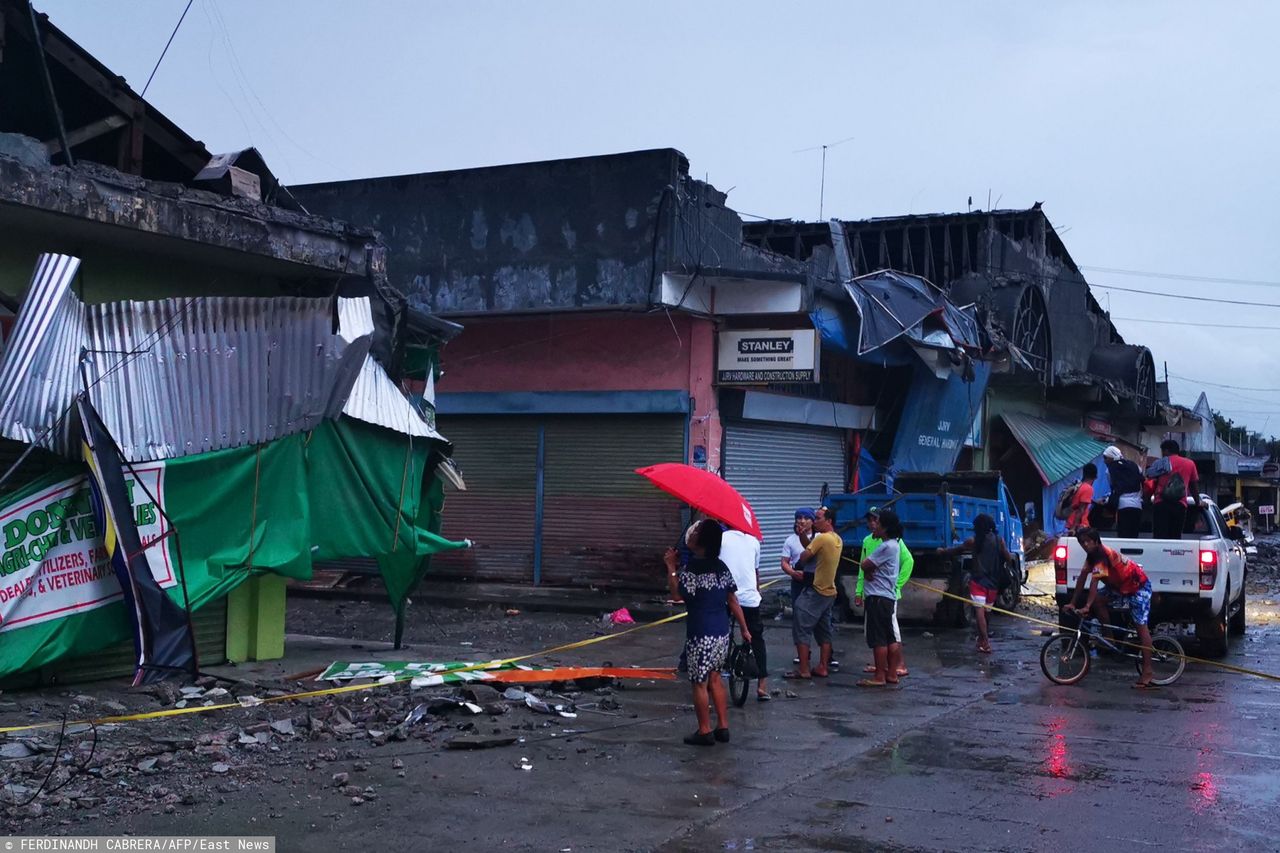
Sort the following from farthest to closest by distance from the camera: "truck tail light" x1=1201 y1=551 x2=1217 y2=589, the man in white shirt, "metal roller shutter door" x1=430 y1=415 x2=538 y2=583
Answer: "metal roller shutter door" x1=430 y1=415 x2=538 y2=583 → "truck tail light" x1=1201 y1=551 x2=1217 y2=589 → the man in white shirt

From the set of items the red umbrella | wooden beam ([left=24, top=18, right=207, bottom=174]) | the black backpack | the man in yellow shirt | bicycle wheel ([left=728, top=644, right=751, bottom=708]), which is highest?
wooden beam ([left=24, top=18, right=207, bottom=174])

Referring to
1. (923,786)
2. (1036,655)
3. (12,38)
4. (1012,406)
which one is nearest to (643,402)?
(1036,655)

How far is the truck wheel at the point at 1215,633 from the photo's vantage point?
14969 millimetres

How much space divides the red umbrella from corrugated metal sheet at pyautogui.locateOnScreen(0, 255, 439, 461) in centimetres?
357

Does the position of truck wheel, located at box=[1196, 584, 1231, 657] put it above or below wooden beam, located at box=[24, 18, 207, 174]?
below

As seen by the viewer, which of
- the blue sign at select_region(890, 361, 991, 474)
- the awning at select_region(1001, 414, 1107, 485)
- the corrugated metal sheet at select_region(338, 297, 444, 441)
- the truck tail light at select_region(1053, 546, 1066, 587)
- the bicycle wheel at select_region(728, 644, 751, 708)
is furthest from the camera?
the awning at select_region(1001, 414, 1107, 485)

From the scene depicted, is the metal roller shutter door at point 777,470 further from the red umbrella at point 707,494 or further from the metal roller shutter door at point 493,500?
the red umbrella at point 707,494

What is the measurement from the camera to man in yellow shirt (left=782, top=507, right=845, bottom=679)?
12.6 m

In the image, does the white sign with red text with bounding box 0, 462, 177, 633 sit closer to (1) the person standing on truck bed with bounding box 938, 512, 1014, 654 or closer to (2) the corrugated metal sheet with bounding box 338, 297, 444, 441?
(2) the corrugated metal sheet with bounding box 338, 297, 444, 441

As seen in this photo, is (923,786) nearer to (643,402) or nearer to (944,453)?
(643,402)

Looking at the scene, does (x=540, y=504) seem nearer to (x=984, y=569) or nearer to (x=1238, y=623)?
(x=984, y=569)

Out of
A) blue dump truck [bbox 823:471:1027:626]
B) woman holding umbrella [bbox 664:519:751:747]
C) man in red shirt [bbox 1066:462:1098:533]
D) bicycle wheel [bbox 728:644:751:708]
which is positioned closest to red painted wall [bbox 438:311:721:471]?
blue dump truck [bbox 823:471:1027:626]

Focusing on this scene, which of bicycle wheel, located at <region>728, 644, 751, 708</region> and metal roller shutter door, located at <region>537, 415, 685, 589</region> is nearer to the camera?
bicycle wheel, located at <region>728, 644, 751, 708</region>

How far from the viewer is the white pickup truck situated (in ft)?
47.9
